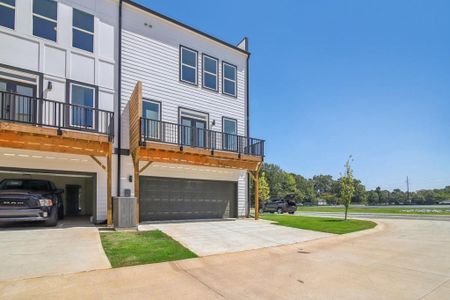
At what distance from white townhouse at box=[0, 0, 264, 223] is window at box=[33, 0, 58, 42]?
0.04m

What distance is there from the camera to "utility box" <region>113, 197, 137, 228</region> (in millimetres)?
10477

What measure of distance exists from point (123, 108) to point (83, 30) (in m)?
3.49

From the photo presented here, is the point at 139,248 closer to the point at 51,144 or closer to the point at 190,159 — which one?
the point at 51,144

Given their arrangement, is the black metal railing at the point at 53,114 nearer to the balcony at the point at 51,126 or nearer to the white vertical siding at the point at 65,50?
the balcony at the point at 51,126

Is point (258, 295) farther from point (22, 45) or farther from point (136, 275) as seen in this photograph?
point (22, 45)

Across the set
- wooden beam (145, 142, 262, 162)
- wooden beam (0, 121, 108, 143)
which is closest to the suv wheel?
wooden beam (0, 121, 108, 143)

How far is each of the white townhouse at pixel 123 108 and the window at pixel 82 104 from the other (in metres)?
0.04

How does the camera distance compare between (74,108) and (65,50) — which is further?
(65,50)

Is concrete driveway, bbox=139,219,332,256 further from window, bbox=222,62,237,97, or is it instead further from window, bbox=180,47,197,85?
window, bbox=222,62,237,97

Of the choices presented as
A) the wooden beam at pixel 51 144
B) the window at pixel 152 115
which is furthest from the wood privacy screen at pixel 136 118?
the wooden beam at pixel 51 144

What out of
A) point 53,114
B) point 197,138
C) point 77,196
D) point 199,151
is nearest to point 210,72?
point 197,138

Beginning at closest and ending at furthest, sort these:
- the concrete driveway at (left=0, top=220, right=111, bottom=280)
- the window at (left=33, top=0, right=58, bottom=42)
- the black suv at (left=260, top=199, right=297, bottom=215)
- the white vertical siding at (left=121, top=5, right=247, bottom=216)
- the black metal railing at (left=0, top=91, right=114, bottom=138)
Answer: the concrete driveway at (left=0, top=220, right=111, bottom=280) < the black metal railing at (left=0, top=91, right=114, bottom=138) < the window at (left=33, top=0, right=58, bottom=42) < the white vertical siding at (left=121, top=5, right=247, bottom=216) < the black suv at (left=260, top=199, right=297, bottom=215)

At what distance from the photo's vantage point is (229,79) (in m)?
17.5

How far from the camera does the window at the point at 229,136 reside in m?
16.4
